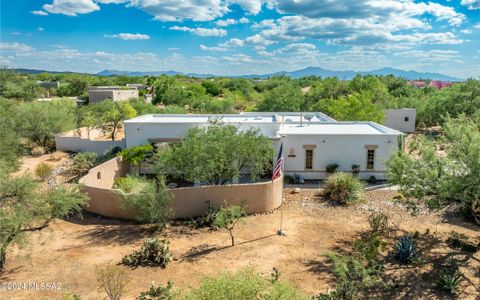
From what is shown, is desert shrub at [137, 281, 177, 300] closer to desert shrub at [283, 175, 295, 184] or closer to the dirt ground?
the dirt ground

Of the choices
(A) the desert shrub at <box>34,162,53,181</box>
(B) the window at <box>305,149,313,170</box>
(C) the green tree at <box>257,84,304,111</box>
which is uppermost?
(C) the green tree at <box>257,84,304,111</box>

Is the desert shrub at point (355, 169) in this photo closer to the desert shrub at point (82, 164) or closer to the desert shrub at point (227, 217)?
the desert shrub at point (227, 217)

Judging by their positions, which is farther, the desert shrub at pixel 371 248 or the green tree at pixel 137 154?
the green tree at pixel 137 154

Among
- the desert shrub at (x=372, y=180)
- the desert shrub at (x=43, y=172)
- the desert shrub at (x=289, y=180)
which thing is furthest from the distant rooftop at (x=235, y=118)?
the desert shrub at (x=43, y=172)

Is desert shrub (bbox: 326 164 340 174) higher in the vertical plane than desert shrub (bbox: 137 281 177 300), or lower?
higher

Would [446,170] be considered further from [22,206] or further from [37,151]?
[37,151]

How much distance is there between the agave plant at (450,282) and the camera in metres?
10.4

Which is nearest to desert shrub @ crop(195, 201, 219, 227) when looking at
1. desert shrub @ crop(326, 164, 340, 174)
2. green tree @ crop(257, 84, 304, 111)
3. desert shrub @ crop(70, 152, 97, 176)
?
desert shrub @ crop(326, 164, 340, 174)

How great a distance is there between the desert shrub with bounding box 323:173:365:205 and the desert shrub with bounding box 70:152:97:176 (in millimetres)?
17221

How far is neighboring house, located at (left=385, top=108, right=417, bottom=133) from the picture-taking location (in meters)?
39.8

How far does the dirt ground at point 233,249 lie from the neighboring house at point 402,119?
2526 cm

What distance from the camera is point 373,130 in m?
23.8

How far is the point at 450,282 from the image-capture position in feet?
34.2

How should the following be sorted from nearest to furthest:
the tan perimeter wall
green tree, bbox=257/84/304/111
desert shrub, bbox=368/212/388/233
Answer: desert shrub, bbox=368/212/388/233 → the tan perimeter wall → green tree, bbox=257/84/304/111
